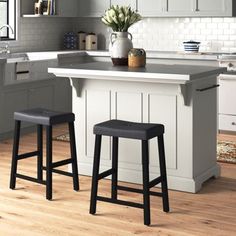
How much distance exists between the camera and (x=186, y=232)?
3732mm

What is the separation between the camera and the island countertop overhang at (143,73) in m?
4.38

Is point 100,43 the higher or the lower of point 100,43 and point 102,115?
the higher

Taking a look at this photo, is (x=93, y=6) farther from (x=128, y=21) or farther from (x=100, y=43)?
(x=128, y=21)

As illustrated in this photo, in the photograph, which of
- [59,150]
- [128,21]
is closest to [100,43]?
[59,150]

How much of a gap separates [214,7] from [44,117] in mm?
3899

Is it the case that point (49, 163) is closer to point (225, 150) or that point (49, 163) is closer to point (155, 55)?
point (225, 150)

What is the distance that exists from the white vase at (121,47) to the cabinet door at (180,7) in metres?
2.96

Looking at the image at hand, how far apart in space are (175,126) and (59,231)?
4.63 ft

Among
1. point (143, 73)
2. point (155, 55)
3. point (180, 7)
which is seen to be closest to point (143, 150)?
point (143, 73)

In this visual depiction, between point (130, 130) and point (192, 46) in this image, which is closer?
point (130, 130)

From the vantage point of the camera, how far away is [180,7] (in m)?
7.84

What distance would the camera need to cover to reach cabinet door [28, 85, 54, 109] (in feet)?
23.7

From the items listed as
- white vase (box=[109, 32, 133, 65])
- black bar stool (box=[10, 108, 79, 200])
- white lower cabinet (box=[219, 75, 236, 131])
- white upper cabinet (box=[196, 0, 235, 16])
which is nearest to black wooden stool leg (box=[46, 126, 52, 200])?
black bar stool (box=[10, 108, 79, 200])

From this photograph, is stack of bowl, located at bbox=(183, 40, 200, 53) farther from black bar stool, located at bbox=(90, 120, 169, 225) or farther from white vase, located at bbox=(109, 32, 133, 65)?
black bar stool, located at bbox=(90, 120, 169, 225)
